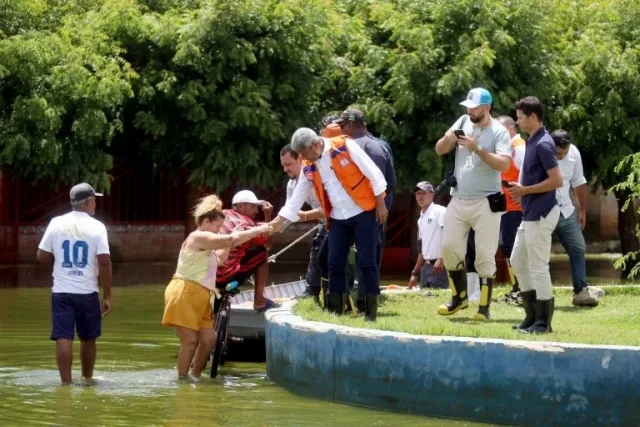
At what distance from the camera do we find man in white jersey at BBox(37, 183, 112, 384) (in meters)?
11.8

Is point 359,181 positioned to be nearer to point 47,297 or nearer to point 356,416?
point 356,416

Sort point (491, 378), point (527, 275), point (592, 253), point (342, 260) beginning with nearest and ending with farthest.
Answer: point (491, 378)
point (527, 275)
point (342, 260)
point (592, 253)

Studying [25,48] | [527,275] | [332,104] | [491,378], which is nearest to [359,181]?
[527,275]

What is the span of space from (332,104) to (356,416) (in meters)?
16.5

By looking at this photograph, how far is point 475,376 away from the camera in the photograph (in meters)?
10.2

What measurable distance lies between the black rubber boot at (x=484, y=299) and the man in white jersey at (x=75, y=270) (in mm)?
3209

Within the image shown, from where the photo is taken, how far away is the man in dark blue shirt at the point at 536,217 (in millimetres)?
11188

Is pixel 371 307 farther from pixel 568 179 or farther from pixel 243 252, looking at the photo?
pixel 568 179

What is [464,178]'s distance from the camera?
1227 centimetres

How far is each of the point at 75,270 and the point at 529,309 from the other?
3759mm

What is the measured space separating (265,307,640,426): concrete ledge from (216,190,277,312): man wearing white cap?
1630 mm

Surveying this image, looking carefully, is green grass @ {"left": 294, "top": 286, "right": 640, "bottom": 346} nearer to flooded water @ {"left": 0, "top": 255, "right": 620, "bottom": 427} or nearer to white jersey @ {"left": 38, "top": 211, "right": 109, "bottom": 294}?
flooded water @ {"left": 0, "top": 255, "right": 620, "bottom": 427}

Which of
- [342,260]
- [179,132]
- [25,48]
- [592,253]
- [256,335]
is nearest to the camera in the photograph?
[342,260]

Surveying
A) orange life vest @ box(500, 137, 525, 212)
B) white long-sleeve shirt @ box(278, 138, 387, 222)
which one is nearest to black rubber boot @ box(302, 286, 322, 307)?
white long-sleeve shirt @ box(278, 138, 387, 222)
